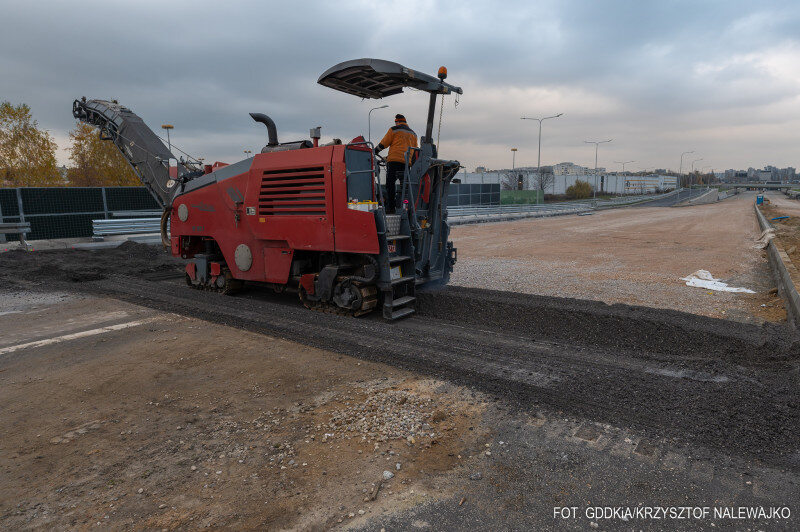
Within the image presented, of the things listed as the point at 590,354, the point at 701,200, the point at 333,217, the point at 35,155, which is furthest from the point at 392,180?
the point at 701,200

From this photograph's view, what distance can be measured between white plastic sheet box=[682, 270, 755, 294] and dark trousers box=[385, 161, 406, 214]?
244 inches

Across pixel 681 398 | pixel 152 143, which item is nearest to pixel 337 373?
pixel 681 398

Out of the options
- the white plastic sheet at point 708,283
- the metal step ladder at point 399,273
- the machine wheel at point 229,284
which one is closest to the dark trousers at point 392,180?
the metal step ladder at point 399,273

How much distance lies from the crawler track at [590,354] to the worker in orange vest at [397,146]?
80.7 inches

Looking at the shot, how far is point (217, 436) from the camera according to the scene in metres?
3.61

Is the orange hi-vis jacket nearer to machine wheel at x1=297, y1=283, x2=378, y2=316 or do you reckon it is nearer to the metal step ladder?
the metal step ladder

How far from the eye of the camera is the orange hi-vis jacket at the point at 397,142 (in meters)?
7.07

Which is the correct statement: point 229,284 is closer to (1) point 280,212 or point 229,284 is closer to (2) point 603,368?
(1) point 280,212

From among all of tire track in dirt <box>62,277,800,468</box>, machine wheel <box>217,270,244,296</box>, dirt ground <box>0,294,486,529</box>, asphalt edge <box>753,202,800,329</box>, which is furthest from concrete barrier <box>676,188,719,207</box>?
dirt ground <box>0,294,486,529</box>

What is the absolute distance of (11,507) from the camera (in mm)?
2842

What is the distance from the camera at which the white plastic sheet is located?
8766 millimetres

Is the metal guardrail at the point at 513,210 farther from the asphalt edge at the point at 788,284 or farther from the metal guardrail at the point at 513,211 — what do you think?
the asphalt edge at the point at 788,284

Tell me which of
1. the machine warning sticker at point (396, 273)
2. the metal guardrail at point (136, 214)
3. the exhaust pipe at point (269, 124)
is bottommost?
the machine warning sticker at point (396, 273)

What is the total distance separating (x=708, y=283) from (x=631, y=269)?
185 cm
